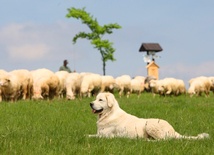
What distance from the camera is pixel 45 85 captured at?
1071 inches

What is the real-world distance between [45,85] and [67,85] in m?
3.17

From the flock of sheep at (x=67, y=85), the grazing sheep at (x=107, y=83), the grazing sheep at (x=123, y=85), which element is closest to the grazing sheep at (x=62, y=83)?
the flock of sheep at (x=67, y=85)

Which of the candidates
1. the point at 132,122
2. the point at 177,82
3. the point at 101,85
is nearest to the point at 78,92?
the point at 101,85

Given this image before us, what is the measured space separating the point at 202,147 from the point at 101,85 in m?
26.9

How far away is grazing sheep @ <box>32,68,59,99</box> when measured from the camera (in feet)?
86.5

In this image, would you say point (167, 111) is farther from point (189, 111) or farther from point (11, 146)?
point (11, 146)

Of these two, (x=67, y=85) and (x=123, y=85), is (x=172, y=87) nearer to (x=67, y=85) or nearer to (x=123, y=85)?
(x=123, y=85)

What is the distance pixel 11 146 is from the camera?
696 cm

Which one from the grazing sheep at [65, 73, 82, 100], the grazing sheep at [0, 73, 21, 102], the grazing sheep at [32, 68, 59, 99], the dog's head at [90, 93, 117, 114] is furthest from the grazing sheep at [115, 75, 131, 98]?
the dog's head at [90, 93, 117, 114]

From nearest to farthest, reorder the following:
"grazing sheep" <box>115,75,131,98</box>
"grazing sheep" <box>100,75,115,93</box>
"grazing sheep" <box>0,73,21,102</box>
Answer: "grazing sheep" <box>0,73,21,102</box> → "grazing sheep" <box>100,75,115,93</box> → "grazing sheep" <box>115,75,131,98</box>

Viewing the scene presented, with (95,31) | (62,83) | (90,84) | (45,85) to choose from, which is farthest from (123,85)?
(95,31)

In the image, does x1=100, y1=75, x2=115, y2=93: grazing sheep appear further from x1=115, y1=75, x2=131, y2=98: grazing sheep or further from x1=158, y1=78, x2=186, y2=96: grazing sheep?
x1=158, y1=78, x2=186, y2=96: grazing sheep

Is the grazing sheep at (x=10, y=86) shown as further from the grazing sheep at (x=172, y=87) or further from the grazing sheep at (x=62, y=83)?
the grazing sheep at (x=172, y=87)

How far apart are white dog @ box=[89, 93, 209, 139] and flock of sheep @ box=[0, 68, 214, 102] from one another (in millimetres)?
14964
